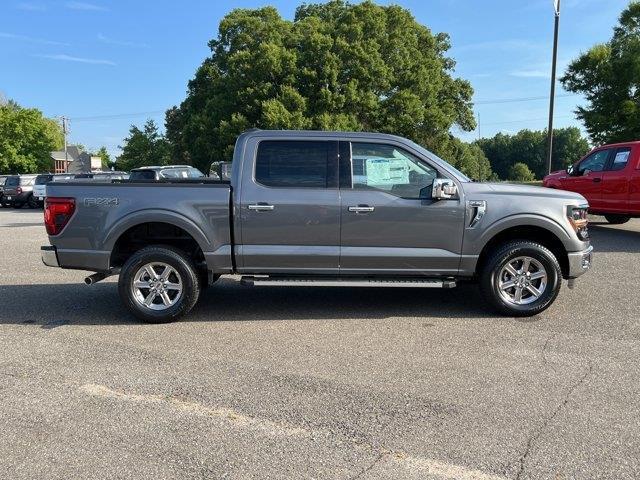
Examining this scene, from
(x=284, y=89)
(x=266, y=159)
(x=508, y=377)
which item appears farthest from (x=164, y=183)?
(x=284, y=89)

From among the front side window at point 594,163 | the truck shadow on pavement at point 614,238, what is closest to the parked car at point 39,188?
the front side window at point 594,163

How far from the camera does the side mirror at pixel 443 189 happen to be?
5.69 metres

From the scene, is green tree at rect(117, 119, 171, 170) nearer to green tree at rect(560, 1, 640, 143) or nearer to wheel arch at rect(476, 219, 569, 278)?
green tree at rect(560, 1, 640, 143)

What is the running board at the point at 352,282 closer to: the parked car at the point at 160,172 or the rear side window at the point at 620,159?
the rear side window at the point at 620,159

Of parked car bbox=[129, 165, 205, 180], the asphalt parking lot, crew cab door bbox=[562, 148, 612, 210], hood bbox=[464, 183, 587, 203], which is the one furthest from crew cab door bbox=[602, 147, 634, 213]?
parked car bbox=[129, 165, 205, 180]

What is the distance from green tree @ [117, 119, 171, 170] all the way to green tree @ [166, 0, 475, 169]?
17.1 meters

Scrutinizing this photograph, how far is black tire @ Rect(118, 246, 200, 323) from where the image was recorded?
5840 millimetres

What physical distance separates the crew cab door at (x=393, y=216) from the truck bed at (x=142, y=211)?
4.30 ft

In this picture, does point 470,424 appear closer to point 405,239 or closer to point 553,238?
point 405,239

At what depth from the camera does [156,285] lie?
5918 mm

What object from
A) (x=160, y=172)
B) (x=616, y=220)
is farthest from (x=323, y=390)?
(x=160, y=172)

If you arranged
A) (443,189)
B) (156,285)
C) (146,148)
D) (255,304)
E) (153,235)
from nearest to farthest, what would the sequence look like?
(443,189) → (156,285) → (153,235) → (255,304) → (146,148)

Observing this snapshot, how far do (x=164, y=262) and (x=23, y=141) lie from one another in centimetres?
7094

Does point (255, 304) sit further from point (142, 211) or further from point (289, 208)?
point (142, 211)
